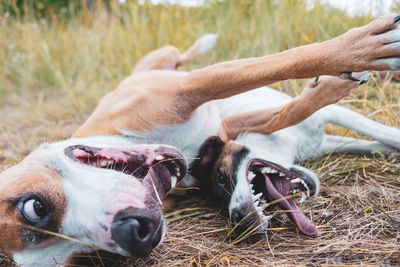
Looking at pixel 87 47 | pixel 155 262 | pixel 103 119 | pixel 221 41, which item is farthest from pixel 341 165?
pixel 87 47

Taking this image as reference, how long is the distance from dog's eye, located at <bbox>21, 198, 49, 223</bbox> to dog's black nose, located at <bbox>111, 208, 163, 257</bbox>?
1.23 feet

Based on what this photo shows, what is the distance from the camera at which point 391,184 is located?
83.3 inches

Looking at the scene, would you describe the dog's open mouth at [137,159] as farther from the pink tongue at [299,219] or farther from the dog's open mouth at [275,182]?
the pink tongue at [299,219]

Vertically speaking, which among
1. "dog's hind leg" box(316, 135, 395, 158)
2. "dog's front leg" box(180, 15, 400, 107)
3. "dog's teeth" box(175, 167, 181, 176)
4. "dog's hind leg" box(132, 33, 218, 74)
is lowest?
"dog's hind leg" box(316, 135, 395, 158)

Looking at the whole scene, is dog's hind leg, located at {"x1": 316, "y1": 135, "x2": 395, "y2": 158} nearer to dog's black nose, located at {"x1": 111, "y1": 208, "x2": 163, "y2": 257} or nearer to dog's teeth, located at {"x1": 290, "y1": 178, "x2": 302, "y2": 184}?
dog's teeth, located at {"x1": 290, "y1": 178, "x2": 302, "y2": 184}

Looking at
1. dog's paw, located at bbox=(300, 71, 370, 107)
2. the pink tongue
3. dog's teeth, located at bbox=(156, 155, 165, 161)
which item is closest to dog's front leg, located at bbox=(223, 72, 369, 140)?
dog's paw, located at bbox=(300, 71, 370, 107)

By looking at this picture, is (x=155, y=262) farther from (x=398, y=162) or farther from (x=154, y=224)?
(x=398, y=162)

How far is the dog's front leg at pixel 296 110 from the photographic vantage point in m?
2.05

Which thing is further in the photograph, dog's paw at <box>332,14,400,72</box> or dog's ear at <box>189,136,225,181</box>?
dog's ear at <box>189,136,225,181</box>

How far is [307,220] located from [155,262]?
757 mm

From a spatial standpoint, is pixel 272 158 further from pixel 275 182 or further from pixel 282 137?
pixel 282 137

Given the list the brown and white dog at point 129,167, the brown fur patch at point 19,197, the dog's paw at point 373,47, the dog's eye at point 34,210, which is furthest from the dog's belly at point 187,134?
the dog's paw at point 373,47

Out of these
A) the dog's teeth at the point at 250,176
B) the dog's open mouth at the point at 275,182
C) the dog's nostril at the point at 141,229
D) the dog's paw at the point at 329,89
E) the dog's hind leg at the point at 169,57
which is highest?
the dog's paw at the point at 329,89

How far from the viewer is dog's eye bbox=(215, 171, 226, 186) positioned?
7.32ft
